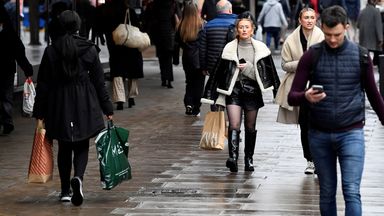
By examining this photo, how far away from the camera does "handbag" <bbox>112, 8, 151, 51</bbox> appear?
1762 cm

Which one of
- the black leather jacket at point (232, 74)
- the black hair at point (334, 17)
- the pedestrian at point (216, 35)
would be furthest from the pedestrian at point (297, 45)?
the black hair at point (334, 17)

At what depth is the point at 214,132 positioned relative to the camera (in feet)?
40.1

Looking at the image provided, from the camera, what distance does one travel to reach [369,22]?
2477cm

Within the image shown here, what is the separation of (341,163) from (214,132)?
4.55m

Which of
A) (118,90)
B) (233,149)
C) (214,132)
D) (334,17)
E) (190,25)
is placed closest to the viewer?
(334,17)

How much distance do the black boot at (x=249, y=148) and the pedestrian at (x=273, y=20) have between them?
66.6ft

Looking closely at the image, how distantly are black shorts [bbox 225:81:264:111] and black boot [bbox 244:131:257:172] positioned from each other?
0.32 m

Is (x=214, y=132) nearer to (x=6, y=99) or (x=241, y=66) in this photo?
(x=241, y=66)

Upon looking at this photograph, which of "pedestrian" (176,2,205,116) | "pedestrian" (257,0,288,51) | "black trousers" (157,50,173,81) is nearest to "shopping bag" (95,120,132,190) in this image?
"pedestrian" (176,2,205,116)

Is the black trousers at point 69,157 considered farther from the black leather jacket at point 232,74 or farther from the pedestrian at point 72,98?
the black leather jacket at point 232,74

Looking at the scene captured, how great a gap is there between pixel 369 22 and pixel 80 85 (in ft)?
51.4

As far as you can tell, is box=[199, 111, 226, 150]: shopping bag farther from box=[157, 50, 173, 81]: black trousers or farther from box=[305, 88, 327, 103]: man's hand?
box=[157, 50, 173, 81]: black trousers

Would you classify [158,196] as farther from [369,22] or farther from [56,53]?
[369,22]

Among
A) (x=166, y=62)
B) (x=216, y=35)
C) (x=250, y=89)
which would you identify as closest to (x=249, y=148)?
(x=250, y=89)
